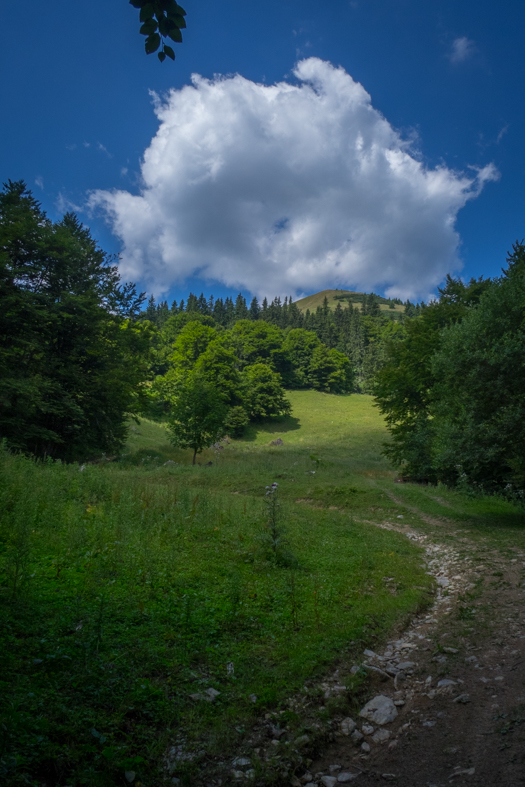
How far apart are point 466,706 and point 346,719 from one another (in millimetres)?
1293

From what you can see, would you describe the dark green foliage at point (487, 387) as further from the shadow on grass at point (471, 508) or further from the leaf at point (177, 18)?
the leaf at point (177, 18)

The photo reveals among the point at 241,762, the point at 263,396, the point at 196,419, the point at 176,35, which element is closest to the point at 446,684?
the point at 241,762

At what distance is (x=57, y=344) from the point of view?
25.5m

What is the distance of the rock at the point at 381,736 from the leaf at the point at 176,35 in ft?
24.2

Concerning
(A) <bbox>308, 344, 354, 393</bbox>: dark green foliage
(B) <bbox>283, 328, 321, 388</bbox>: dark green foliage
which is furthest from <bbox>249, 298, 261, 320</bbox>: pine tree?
(A) <bbox>308, 344, 354, 393</bbox>: dark green foliage

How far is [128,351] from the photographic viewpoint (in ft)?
95.8

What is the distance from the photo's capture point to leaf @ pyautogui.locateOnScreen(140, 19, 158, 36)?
3.97m

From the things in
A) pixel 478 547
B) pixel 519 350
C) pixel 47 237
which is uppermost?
pixel 47 237

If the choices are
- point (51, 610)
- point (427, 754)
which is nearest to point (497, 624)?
point (427, 754)

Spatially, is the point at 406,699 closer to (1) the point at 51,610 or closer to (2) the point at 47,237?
(1) the point at 51,610

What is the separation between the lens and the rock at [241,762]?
11.2 ft

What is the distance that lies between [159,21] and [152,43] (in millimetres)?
209

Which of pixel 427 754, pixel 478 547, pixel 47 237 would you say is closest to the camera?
pixel 427 754

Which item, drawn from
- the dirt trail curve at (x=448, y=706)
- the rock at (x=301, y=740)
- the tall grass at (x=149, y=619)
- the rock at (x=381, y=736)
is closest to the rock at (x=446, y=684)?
the dirt trail curve at (x=448, y=706)
